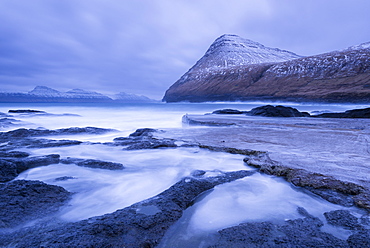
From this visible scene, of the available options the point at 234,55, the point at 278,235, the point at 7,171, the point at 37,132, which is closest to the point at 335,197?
the point at 278,235

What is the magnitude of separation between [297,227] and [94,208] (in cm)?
215

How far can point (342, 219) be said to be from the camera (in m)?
1.93

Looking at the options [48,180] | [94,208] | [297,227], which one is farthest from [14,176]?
[297,227]

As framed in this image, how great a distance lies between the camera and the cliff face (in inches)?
1403

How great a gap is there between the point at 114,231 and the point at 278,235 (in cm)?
134

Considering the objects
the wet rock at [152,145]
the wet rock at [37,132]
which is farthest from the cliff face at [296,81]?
the wet rock at [37,132]

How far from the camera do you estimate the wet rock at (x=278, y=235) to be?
5.19ft

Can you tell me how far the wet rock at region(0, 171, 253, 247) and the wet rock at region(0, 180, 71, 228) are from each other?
10.2 inches

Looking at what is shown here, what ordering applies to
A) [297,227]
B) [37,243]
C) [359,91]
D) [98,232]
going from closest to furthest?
1. [37,243]
2. [98,232]
3. [297,227]
4. [359,91]

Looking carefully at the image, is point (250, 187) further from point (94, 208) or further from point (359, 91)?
point (359, 91)

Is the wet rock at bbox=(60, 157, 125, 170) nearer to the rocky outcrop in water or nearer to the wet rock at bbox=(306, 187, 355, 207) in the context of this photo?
the rocky outcrop in water

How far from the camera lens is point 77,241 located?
1490mm

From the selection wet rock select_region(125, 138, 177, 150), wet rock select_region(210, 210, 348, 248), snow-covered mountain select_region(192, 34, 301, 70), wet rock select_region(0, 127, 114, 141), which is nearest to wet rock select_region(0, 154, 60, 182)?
wet rock select_region(125, 138, 177, 150)

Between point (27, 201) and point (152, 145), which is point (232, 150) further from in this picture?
point (27, 201)
